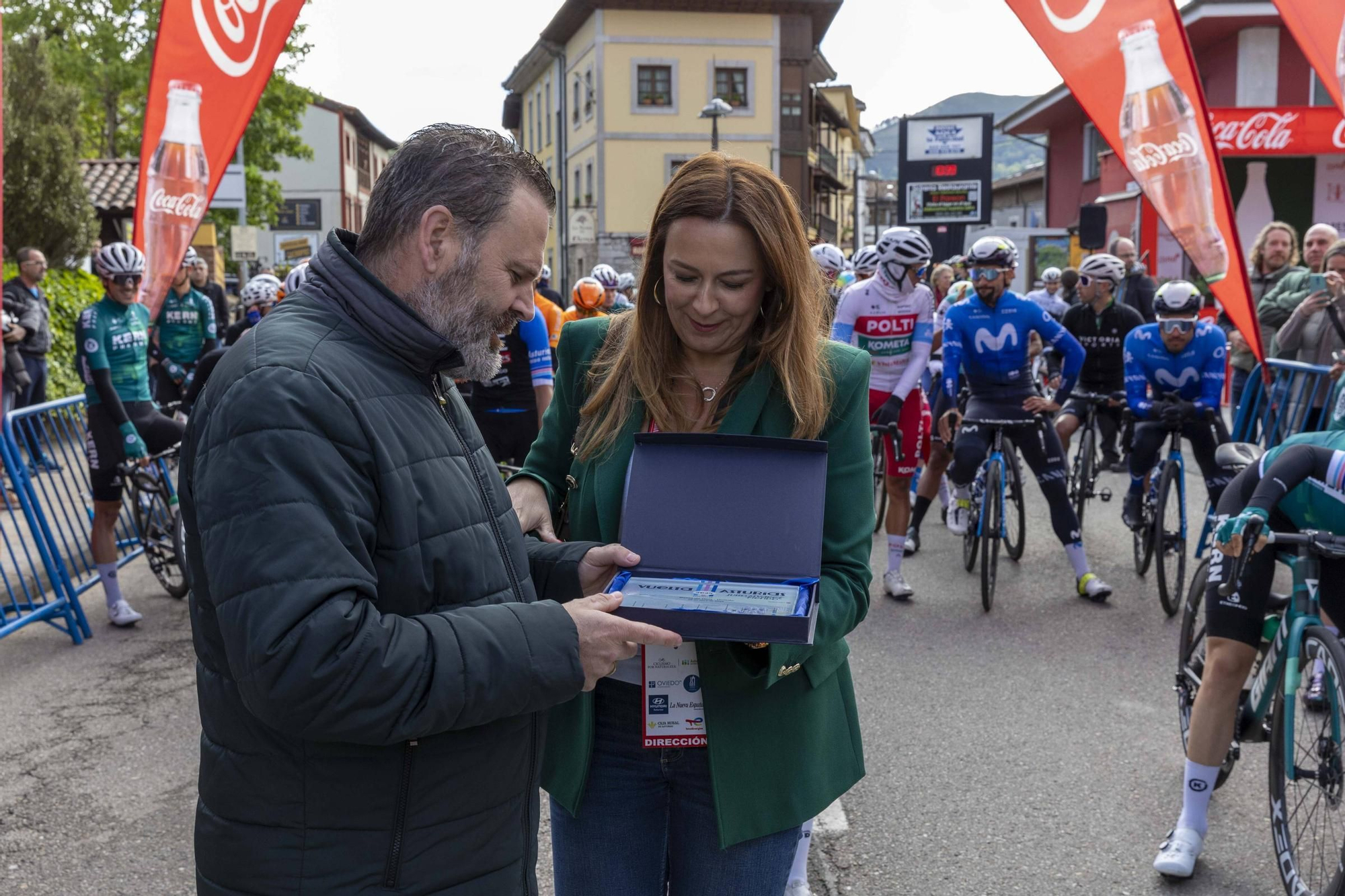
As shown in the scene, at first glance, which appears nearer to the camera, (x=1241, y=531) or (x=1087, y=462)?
(x=1241, y=531)

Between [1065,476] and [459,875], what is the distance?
710 cm

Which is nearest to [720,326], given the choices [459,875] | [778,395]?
[778,395]

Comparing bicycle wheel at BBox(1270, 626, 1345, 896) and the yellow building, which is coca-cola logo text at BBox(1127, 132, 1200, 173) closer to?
bicycle wheel at BBox(1270, 626, 1345, 896)

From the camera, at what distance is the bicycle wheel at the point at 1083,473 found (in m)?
9.84

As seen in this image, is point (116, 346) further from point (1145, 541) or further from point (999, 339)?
point (1145, 541)

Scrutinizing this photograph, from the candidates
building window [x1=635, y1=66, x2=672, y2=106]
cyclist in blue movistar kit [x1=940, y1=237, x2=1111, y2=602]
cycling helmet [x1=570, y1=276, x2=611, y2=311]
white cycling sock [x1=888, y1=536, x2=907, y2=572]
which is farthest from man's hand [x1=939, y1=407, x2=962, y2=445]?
building window [x1=635, y1=66, x2=672, y2=106]

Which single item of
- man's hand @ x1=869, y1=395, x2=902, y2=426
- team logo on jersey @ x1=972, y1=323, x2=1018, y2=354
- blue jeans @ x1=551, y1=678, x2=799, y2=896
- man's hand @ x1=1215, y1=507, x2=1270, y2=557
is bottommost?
blue jeans @ x1=551, y1=678, x2=799, y2=896

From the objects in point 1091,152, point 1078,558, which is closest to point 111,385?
point 1078,558

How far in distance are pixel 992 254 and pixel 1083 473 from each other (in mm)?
2470

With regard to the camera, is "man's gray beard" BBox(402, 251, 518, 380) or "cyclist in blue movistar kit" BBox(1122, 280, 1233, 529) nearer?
"man's gray beard" BBox(402, 251, 518, 380)

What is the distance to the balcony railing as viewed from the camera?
228 ft

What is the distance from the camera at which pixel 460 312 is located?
1.85m

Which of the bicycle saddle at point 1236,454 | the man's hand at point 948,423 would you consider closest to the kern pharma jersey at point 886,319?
the man's hand at point 948,423

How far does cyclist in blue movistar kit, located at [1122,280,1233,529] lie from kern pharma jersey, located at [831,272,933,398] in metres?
1.38
